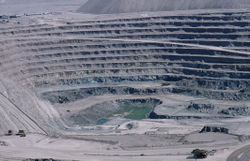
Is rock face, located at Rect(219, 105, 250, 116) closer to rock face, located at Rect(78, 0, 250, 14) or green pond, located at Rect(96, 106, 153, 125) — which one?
green pond, located at Rect(96, 106, 153, 125)

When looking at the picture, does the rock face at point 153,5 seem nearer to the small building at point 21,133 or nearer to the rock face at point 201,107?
the rock face at point 201,107

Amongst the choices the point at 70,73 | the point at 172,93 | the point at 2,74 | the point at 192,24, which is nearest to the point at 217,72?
the point at 172,93

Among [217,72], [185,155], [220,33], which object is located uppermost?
[220,33]

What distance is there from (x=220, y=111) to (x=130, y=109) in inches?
530

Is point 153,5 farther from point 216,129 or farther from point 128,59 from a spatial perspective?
point 216,129

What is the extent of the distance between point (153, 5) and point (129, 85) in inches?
1403

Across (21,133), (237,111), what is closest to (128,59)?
(237,111)

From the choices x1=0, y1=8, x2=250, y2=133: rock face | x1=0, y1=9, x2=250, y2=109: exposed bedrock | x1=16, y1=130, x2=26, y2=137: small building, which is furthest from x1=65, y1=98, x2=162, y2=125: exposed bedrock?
x1=16, y1=130, x2=26, y2=137: small building

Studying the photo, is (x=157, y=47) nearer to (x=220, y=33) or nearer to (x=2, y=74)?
(x=220, y=33)

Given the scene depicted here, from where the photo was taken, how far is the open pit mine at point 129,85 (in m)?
57.6

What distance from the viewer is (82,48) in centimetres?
9569

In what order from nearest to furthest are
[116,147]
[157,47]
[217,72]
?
[116,147] → [217,72] → [157,47]

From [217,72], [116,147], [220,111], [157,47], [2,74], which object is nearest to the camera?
[116,147]

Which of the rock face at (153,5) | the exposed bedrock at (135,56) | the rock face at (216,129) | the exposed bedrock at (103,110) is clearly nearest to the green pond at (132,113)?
the exposed bedrock at (103,110)
